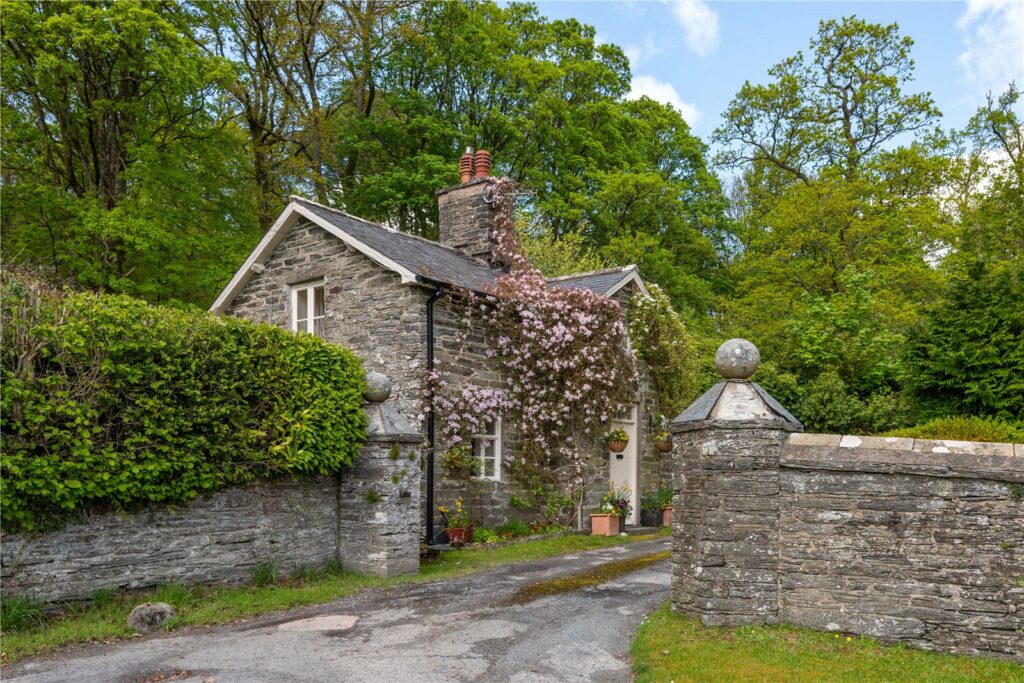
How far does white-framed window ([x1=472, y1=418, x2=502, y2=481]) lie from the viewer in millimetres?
13992

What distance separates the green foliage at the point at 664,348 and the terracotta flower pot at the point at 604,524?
4.15 m

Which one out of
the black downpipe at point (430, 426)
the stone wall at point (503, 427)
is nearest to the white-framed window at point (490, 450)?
the stone wall at point (503, 427)

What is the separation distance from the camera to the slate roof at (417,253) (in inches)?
531

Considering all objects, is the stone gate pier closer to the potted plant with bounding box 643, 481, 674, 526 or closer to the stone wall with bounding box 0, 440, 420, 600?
the stone wall with bounding box 0, 440, 420, 600

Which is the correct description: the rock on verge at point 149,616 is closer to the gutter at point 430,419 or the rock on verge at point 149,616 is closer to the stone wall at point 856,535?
the stone wall at point 856,535

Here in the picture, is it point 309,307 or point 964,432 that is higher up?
point 309,307

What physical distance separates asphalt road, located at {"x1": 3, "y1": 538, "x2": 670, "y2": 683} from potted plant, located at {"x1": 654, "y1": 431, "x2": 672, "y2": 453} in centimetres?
815

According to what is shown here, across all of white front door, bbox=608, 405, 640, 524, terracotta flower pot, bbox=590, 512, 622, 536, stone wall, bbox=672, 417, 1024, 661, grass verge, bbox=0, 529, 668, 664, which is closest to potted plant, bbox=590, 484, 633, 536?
terracotta flower pot, bbox=590, 512, 622, 536

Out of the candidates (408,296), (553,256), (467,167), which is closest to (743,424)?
(408,296)

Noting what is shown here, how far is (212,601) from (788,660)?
598 centimetres

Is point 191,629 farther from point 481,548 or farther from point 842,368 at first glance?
point 842,368

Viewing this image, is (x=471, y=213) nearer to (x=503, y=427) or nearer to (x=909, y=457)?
(x=503, y=427)

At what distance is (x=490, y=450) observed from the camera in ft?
47.1

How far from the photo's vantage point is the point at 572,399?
48.8 feet
